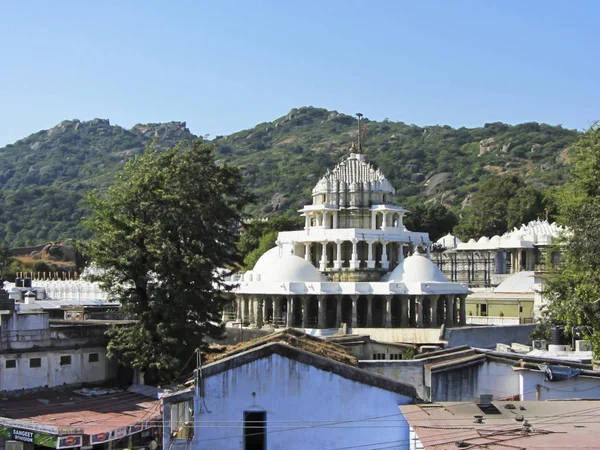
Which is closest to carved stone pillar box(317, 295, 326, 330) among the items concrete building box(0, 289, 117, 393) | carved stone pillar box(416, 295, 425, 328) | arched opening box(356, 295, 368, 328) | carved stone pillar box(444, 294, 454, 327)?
arched opening box(356, 295, 368, 328)

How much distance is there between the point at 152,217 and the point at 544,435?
21255 millimetres

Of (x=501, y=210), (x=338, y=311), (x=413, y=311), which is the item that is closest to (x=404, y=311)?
(x=413, y=311)

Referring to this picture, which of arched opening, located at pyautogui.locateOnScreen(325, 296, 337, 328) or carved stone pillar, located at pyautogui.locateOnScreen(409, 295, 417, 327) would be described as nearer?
carved stone pillar, located at pyautogui.locateOnScreen(409, 295, 417, 327)

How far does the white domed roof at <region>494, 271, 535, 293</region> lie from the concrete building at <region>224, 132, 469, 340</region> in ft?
27.1

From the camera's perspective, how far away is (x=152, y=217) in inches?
1448

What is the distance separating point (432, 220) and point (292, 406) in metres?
86.9

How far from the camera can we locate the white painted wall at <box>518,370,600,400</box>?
26672mm

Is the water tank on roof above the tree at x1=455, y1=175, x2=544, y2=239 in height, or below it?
below

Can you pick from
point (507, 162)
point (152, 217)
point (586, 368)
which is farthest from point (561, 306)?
point (507, 162)

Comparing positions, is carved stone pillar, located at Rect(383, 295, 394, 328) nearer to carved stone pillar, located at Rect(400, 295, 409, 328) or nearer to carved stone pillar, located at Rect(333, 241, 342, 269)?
carved stone pillar, located at Rect(400, 295, 409, 328)

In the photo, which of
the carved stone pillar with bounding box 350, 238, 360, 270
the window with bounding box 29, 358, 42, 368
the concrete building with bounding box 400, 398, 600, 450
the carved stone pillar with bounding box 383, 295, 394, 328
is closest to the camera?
the concrete building with bounding box 400, 398, 600, 450

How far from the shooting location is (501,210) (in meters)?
109

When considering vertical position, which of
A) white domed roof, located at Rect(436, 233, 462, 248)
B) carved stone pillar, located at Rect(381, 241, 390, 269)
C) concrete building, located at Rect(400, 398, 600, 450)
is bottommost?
concrete building, located at Rect(400, 398, 600, 450)

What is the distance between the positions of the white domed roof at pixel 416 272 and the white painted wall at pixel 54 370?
22.6 metres
